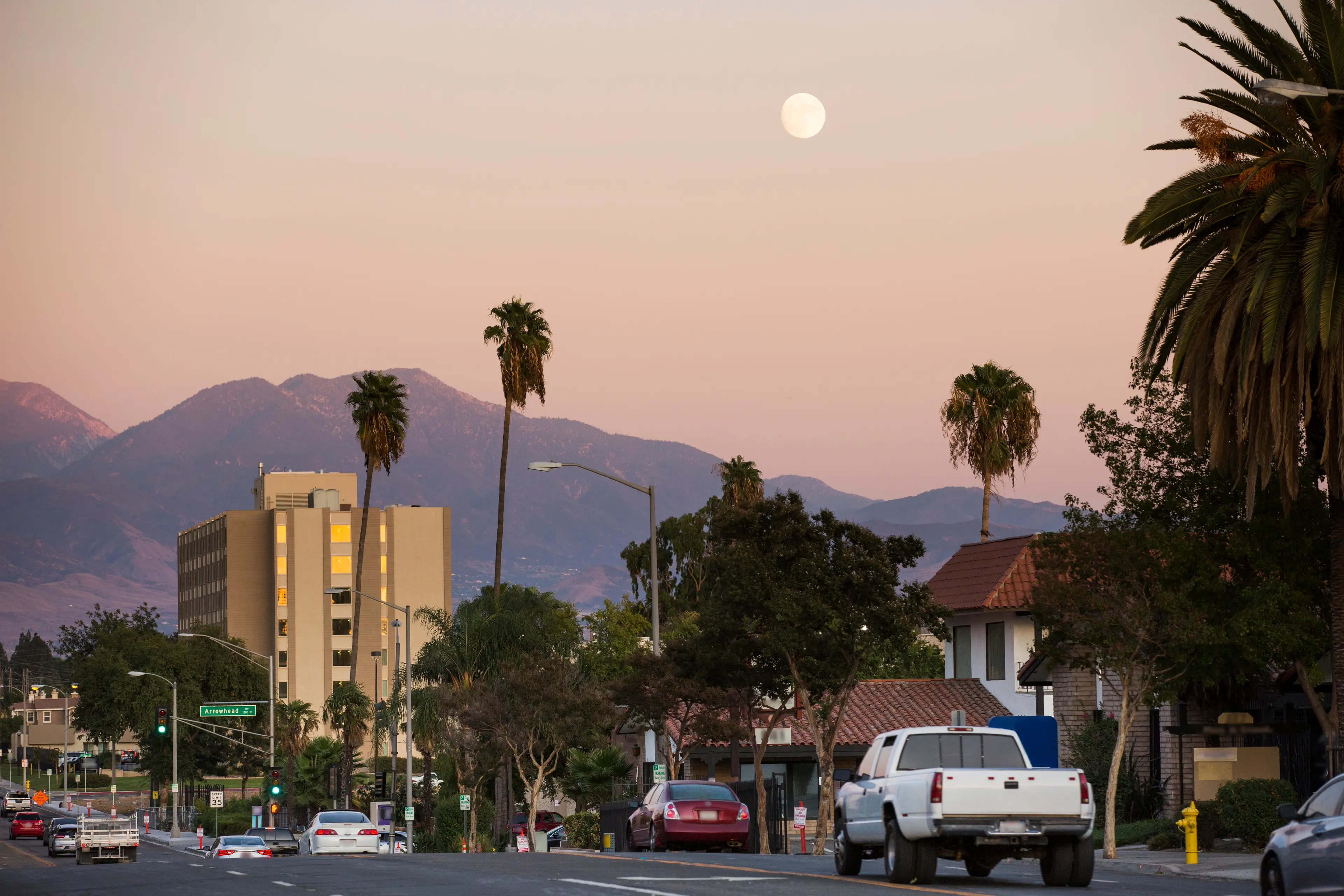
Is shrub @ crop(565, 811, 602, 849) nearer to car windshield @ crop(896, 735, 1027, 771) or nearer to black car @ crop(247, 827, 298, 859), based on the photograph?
black car @ crop(247, 827, 298, 859)

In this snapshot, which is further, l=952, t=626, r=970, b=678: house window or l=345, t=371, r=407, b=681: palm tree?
l=345, t=371, r=407, b=681: palm tree

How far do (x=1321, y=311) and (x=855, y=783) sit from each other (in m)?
11.5

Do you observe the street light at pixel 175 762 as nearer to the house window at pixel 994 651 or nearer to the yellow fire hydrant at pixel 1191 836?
the house window at pixel 994 651

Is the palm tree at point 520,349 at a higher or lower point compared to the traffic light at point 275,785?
higher

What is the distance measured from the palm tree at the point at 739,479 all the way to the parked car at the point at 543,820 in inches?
933

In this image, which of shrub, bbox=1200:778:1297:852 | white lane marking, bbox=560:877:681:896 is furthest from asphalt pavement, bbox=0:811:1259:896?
shrub, bbox=1200:778:1297:852

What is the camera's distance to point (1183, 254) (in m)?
31.5

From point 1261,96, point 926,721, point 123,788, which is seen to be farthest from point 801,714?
point 123,788

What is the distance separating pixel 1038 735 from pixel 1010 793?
62.0 ft

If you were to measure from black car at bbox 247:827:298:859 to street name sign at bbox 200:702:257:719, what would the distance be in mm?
26668

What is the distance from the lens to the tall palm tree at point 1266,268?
94.1 feet

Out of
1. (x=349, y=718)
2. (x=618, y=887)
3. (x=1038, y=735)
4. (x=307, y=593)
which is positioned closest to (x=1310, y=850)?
(x=618, y=887)

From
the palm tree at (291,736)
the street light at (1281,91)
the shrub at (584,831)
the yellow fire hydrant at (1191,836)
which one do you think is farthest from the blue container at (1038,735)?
the palm tree at (291,736)

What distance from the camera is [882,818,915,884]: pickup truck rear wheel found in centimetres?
2095
